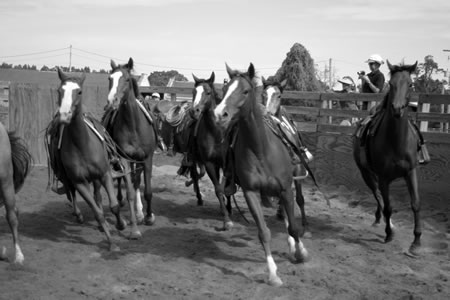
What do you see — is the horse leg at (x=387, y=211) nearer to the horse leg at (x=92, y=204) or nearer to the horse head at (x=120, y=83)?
the horse leg at (x=92, y=204)

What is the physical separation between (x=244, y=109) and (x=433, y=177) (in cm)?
539

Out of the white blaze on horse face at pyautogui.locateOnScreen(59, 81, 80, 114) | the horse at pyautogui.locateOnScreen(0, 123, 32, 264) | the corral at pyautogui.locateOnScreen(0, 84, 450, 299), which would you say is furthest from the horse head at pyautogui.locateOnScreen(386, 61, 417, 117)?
the horse at pyautogui.locateOnScreen(0, 123, 32, 264)

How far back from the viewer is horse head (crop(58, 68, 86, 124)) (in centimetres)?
586

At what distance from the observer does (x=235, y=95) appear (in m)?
5.12

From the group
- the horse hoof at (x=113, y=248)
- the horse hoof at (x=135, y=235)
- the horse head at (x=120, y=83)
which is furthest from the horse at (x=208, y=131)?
the horse hoof at (x=113, y=248)

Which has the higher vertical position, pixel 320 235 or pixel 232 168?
pixel 232 168

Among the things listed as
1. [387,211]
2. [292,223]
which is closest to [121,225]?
[292,223]

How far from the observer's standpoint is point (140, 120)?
7918mm

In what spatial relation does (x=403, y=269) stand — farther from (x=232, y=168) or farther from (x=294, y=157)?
(x=232, y=168)

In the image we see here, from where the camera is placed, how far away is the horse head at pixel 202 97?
26.1 feet

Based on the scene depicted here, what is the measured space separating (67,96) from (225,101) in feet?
7.25

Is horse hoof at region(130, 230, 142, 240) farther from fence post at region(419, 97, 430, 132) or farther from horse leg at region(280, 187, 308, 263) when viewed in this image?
fence post at region(419, 97, 430, 132)

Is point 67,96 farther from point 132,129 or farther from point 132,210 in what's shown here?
point 132,210

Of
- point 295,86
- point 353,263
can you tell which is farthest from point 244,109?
point 295,86
